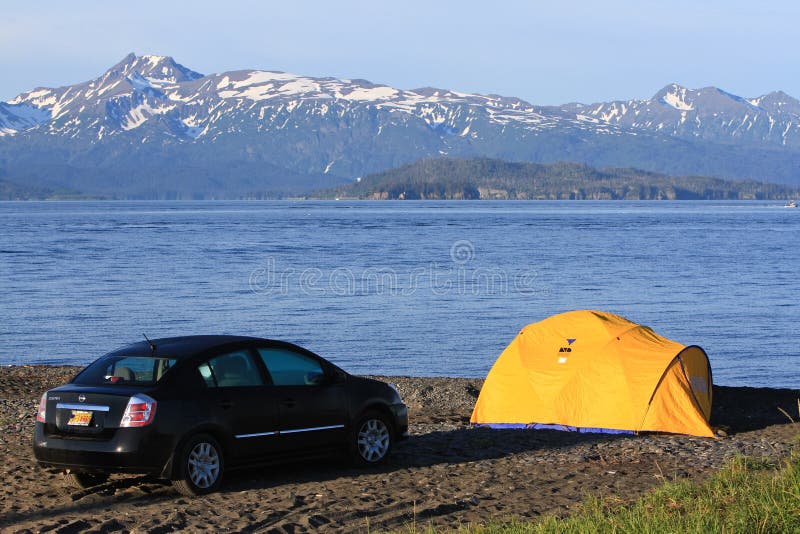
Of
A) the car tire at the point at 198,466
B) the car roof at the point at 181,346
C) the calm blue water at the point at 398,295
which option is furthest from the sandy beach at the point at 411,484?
the calm blue water at the point at 398,295

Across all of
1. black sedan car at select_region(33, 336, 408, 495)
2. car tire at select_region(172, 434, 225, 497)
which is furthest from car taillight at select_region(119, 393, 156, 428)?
car tire at select_region(172, 434, 225, 497)

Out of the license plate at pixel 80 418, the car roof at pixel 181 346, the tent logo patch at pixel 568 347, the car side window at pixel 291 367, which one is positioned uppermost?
the car roof at pixel 181 346

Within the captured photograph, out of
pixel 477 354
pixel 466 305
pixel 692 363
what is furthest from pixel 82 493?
pixel 466 305

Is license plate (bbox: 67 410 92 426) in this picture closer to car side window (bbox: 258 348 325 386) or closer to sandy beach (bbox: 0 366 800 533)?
sandy beach (bbox: 0 366 800 533)

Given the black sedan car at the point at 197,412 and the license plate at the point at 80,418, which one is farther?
the license plate at the point at 80,418

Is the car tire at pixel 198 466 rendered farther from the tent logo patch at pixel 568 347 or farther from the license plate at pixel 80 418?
the tent logo patch at pixel 568 347

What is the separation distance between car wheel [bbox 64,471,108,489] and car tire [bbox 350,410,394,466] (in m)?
2.88

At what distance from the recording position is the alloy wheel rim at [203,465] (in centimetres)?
1107

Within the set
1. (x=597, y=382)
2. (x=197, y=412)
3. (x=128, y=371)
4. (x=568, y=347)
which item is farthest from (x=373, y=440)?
(x=568, y=347)

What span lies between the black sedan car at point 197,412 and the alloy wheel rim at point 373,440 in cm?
7

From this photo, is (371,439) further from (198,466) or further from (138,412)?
(138,412)

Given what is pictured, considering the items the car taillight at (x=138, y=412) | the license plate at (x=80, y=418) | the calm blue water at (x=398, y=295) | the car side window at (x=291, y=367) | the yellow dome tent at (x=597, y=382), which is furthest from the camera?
the calm blue water at (x=398, y=295)

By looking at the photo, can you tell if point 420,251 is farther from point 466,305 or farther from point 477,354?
point 477,354

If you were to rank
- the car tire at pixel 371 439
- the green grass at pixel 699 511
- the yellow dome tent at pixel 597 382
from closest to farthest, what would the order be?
the green grass at pixel 699 511, the car tire at pixel 371 439, the yellow dome tent at pixel 597 382
